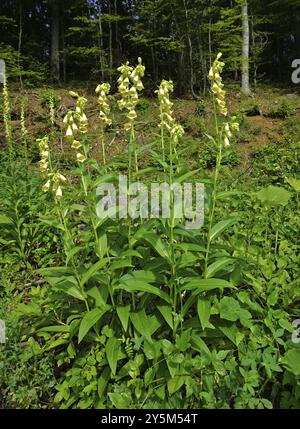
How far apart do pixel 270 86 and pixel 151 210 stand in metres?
16.9

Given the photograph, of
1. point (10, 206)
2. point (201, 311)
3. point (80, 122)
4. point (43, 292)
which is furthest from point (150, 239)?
point (10, 206)

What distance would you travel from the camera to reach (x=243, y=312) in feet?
7.25

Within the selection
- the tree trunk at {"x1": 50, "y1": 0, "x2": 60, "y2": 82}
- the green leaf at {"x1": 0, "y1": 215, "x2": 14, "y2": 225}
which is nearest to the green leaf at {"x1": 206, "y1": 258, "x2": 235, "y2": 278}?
the green leaf at {"x1": 0, "y1": 215, "x2": 14, "y2": 225}

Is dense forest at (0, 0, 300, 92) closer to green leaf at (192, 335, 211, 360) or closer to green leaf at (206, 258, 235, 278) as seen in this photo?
green leaf at (206, 258, 235, 278)

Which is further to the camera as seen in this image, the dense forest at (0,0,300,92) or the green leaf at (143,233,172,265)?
the dense forest at (0,0,300,92)

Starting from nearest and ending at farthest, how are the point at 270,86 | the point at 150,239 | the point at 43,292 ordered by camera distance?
the point at 150,239
the point at 43,292
the point at 270,86

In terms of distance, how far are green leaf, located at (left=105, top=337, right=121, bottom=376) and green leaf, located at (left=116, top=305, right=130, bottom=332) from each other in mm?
140

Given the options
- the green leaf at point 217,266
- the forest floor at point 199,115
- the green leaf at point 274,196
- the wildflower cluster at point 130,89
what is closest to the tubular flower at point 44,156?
the wildflower cluster at point 130,89

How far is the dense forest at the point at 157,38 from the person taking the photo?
14.5 metres

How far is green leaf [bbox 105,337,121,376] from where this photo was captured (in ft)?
6.96

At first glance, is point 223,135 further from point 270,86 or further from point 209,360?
point 270,86

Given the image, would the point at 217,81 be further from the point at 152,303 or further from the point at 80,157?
the point at 152,303

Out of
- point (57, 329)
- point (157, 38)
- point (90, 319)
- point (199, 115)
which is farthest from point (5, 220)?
point (157, 38)

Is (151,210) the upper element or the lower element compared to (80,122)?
lower
